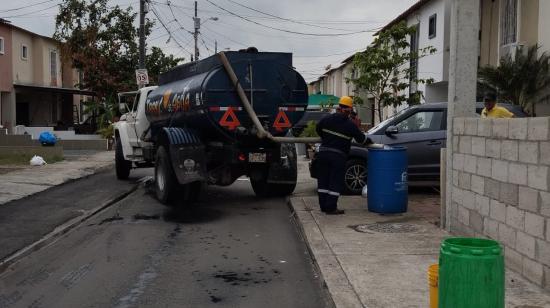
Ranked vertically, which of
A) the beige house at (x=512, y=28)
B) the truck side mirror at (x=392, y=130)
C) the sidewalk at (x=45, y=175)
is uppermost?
the beige house at (x=512, y=28)

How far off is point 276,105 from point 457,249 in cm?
726

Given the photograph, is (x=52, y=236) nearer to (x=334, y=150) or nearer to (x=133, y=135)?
(x=334, y=150)

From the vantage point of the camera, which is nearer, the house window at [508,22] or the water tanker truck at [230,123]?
the water tanker truck at [230,123]

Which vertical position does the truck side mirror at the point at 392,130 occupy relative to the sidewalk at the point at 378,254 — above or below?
above

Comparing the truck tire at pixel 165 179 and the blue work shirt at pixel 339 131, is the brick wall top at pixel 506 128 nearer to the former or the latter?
the blue work shirt at pixel 339 131

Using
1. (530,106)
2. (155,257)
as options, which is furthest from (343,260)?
(530,106)

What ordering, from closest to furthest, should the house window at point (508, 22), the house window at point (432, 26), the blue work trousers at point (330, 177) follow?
the blue work trousers at point (330, 177), the house window at point (508, 22), the house window at point (432, 26)

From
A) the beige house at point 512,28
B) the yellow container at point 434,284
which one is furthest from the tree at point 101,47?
the yellow container at point 434,284

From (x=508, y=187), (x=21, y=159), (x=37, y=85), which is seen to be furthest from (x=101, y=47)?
(x=508, y=187)

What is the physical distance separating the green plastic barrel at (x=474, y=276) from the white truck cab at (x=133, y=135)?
35.3 ft

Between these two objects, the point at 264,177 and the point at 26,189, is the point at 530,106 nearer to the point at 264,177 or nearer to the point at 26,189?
the point at 264,177

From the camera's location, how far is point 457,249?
3836 mm

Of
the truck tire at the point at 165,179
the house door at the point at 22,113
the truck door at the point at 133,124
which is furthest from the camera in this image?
the house door at the point at 22,113

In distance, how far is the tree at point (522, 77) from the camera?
15.0 m
